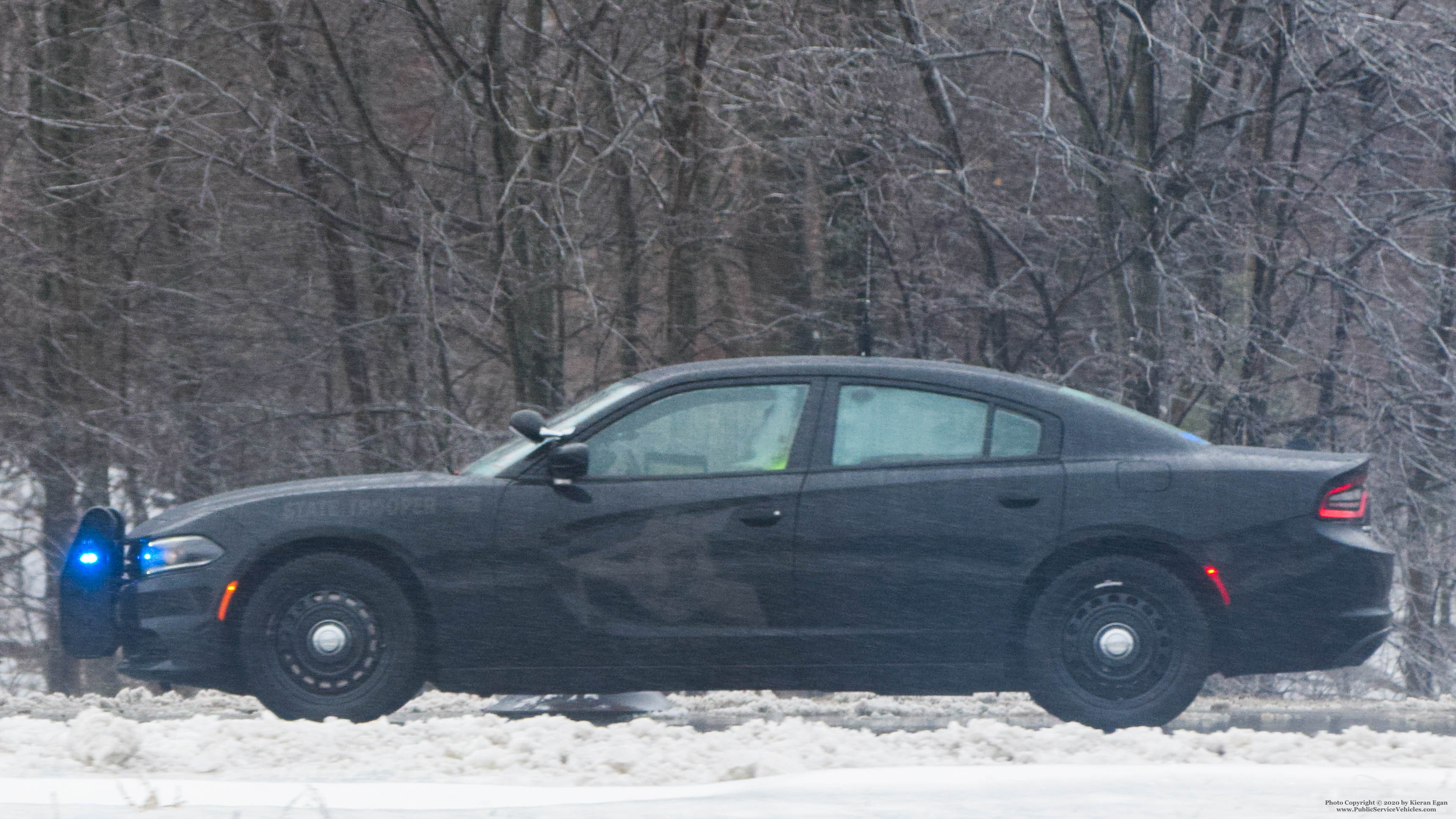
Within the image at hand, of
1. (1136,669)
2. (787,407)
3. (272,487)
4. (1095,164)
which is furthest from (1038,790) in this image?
(1095,164)

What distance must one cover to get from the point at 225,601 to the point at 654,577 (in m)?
1.67

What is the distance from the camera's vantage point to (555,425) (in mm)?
A: 6488

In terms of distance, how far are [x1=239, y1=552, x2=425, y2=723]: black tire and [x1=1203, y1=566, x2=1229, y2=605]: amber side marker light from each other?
3087 mm

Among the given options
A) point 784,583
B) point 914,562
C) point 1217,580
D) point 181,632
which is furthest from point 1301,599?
point 181,632

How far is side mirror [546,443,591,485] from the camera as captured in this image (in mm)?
6098

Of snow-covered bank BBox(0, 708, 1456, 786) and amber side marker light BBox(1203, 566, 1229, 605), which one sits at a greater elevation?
amber side marker light BBox(1203, 566, 1229, 605)

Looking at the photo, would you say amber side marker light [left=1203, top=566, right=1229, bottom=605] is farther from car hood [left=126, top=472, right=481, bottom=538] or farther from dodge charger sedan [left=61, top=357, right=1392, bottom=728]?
car hood [left=126, top=472, right=481, bottom=538]

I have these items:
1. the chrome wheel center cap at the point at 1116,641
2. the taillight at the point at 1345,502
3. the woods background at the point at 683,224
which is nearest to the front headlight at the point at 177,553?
the chrome wheel center cap at the point at 1116,641

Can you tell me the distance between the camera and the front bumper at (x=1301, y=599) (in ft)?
20.0

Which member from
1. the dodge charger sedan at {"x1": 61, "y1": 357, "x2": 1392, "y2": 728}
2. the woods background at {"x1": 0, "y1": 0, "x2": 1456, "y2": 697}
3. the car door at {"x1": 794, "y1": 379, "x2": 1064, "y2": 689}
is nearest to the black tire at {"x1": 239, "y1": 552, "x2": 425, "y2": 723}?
the dodge charger sedan at {"x1": 61, "y1": 357, "x2": 1392, "y2": 728}

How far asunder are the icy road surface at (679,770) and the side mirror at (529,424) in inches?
43.9

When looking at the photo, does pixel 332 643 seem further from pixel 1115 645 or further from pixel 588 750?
pixel 1115 645

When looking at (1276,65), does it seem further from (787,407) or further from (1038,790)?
(1038,790)

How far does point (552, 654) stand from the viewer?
6070mm
